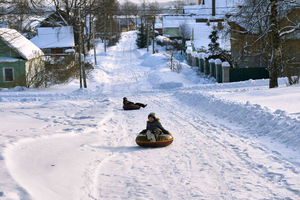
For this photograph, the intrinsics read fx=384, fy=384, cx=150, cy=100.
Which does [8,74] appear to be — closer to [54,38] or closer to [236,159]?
[54,38]

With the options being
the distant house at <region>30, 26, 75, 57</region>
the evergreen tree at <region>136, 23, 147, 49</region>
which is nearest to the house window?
the distant house at <region>30, 26, 75, 57</region>

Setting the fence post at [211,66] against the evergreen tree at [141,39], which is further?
the evergreen tree at [141,39]

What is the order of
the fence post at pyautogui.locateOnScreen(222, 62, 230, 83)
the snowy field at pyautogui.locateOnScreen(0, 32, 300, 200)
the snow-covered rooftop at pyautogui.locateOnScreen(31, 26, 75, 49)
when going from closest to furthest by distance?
the snowy field at pyautogui.locateOnScreen(0, 32, 300, 200)
the fence post at pyautogui.locateOnScreen(222, 62, 230, 83)
the snow-covered rooftop at pyautogui.locateOnScreen(31, 26, 75, 49)

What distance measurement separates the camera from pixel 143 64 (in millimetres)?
57625

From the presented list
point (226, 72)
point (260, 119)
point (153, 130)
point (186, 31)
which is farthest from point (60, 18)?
point (153, 130)

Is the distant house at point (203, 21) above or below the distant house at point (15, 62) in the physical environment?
above

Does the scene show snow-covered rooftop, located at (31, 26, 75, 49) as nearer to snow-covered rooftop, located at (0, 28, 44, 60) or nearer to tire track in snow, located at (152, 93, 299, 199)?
snow-covered rooftop, located at (0, 28, 44, 60)

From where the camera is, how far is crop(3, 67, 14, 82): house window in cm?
3566

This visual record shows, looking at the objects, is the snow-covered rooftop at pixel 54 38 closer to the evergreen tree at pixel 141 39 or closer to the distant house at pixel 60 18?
the distant house at pixel 60 18

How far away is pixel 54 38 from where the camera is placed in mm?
61125

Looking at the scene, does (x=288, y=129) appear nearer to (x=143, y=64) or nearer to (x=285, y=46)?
(x=285, y=46)

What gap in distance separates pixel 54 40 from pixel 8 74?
86.0ft

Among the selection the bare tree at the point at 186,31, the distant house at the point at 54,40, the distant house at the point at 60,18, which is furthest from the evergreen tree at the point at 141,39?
the distant house at the point at 54,40

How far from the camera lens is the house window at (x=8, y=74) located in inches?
1404
